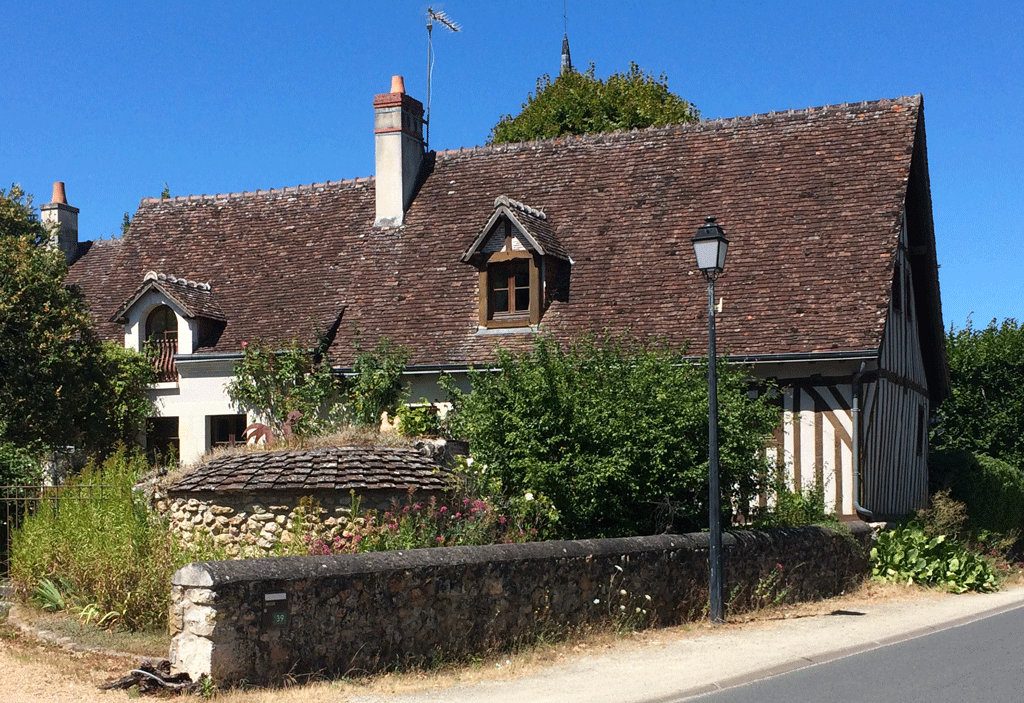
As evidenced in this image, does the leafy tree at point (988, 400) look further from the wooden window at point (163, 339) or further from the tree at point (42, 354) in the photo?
the tree at point (42, 354)

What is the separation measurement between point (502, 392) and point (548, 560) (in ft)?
12.0

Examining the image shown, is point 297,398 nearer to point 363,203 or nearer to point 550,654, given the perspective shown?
point 363,203

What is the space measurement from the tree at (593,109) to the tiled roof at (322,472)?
21329 millimetres

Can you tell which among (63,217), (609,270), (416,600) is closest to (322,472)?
(416,600)

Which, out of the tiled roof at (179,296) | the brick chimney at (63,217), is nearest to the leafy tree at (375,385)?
the tiled roof at (179,296)

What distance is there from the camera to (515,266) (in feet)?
62.4

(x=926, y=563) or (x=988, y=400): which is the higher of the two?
(x=988, y=400)

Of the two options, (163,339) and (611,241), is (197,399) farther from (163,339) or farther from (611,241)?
(611,241)

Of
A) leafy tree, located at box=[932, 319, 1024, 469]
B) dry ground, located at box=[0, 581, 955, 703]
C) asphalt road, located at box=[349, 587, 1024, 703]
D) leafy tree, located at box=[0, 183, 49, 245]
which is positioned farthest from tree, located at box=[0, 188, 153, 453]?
leafy tree, located at box=[932, 319, 1024, 469]

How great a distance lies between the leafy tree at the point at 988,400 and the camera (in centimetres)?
2597

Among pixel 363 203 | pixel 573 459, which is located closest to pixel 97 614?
pixel 573 459

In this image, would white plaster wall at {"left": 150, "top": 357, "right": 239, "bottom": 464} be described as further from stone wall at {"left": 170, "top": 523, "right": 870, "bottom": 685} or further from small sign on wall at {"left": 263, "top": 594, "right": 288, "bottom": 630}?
small sign on wall at {"left": 263, "top": 594, "right": 288, "bottom": 630}

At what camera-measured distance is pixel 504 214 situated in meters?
18.7

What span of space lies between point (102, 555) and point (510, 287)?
9.95m
